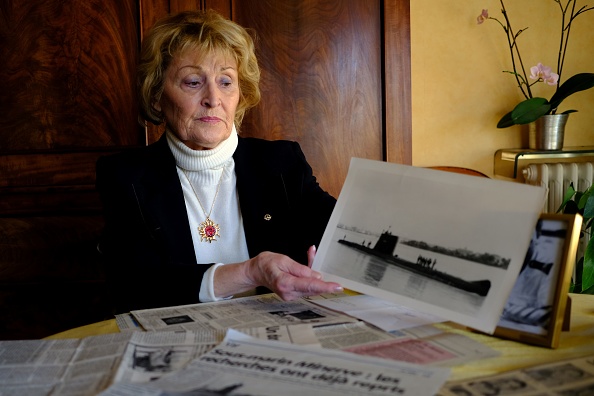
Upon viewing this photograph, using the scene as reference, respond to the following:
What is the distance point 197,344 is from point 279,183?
0.94 metres

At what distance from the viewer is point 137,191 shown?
192 centimetres

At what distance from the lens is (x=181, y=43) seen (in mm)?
2031

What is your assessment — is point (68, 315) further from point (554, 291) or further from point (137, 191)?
point (554, 291)

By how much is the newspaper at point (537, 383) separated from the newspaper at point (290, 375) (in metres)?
0.04

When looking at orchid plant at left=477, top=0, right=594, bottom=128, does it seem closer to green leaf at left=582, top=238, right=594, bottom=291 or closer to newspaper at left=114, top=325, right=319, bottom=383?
green leaf at left=582, top=238, right=594, bottom=291

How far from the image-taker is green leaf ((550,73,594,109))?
9.76 ft

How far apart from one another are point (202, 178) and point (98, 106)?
0.83 m

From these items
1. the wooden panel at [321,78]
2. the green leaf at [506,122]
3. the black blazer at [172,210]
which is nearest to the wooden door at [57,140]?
the wooden panel at [321,78]

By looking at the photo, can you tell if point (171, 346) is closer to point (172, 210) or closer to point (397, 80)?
point (172, 210)

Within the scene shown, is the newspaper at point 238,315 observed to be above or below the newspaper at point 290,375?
above

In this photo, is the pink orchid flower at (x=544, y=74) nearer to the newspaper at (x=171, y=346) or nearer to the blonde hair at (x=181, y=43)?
the blonde hair at (x=181, y=43)

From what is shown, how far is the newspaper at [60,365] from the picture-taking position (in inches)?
39.6

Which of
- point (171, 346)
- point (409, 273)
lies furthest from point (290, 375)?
point (409, 273)

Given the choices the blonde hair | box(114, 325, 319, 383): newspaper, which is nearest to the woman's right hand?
box(114, 325, 319, 383): newspaper
